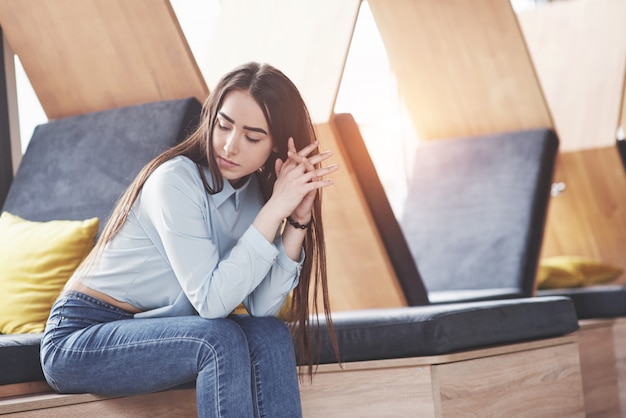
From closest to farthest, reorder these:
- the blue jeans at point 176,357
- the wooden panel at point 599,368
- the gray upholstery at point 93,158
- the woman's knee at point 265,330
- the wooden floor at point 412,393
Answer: the blue jeans at point 176,357 → the woman's knee at point 265,330 → the wooden floor at point 412,393 → the gray upholstery at point 93,158 → the wooden panel at point 599,368

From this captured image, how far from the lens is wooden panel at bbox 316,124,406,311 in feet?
8.66

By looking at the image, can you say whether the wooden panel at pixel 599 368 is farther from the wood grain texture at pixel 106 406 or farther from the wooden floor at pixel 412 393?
the wood grain texture at pixel 106 406

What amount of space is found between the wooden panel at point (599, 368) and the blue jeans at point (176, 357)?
151 centimetres

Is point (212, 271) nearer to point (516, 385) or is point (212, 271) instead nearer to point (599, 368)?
point (516, 385)

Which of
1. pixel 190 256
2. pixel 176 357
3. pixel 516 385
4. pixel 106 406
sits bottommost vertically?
pixel 516 385

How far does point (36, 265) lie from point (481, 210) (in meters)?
1.78

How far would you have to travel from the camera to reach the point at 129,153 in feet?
7.80

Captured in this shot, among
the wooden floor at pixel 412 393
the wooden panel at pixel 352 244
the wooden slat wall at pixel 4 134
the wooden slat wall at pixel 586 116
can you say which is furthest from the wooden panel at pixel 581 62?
the wooden slat wall at pixel 4 134

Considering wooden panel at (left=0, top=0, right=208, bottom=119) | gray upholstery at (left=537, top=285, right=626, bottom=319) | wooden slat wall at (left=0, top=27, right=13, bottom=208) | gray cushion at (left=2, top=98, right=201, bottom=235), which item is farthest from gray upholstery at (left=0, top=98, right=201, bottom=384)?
gray upholstery at (left=537, top=285, right=626, bottom=319)

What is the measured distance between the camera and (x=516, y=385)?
2.17 m

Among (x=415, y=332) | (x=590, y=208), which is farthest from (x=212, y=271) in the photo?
(x=590, y=208)

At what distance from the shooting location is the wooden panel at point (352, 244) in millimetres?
2641

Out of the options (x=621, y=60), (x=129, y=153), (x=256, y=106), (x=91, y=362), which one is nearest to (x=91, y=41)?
(x=129, y=153)

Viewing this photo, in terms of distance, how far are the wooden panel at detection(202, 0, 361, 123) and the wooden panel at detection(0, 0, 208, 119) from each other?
0.37 metres
